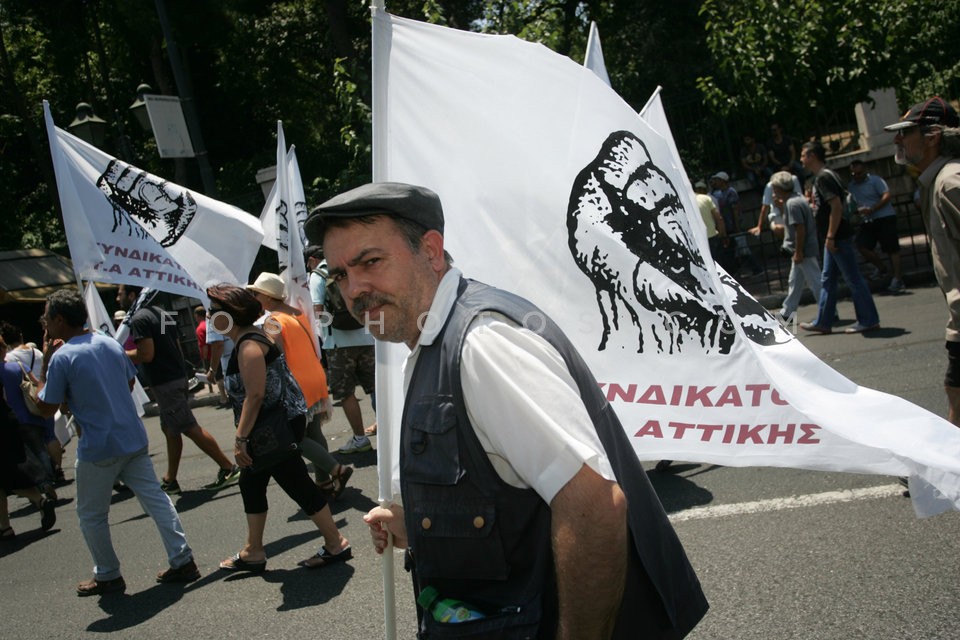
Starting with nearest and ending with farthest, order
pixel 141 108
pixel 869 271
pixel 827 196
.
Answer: pixel 827 196 → pixel 869 271 → pixel 141 108

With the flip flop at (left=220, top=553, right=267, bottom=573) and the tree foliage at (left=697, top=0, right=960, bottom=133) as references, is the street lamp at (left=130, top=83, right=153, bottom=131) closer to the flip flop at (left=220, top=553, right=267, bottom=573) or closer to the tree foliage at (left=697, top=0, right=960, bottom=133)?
the tree foliage at (left=697, top=0, right=960, bottom=133)

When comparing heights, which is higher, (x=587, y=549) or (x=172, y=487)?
(x=587, y=549)

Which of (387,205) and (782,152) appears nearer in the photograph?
(387,205)

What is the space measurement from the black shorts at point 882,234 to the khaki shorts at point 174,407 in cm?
820

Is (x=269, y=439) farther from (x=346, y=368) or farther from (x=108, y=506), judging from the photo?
(x=346, y=368)

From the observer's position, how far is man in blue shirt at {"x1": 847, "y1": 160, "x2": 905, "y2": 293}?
10.9 m

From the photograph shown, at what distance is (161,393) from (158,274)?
1227 mm

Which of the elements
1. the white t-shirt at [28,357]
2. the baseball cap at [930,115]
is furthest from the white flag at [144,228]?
the baseball cap at [930,115]

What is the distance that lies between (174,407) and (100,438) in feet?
7.56

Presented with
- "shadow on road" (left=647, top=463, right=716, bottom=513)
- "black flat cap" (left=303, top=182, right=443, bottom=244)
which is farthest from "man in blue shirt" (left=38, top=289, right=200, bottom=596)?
"black flat cap" (left=303, top=182, right=443, bottom=244)

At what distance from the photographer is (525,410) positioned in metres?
1.64

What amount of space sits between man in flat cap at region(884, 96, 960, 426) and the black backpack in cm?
454

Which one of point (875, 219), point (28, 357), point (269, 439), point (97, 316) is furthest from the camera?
point (875, 219)

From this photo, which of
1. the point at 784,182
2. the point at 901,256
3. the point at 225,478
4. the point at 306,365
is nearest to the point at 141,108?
the point at 225,478
